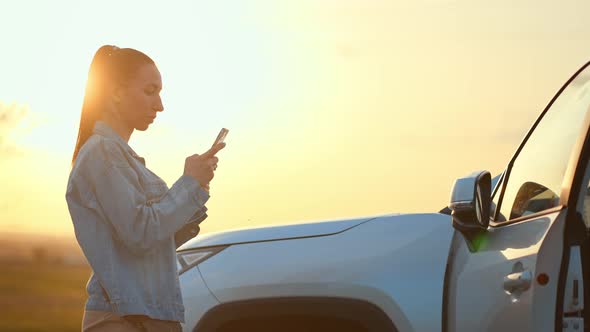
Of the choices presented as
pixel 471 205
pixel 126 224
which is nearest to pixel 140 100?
pixel 126 224

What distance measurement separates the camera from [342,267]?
3.64 m

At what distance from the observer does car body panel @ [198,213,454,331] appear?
11.4 ft

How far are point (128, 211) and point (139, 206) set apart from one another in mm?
34

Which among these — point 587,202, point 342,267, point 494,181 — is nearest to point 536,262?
point 587,202

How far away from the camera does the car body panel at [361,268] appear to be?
3.47 metres

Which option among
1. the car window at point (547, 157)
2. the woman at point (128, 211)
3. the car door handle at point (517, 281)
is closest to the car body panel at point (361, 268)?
the car window at point (547, 157)

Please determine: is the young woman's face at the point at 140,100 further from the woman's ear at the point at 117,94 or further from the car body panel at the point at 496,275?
the car body panel at the point at 496,275

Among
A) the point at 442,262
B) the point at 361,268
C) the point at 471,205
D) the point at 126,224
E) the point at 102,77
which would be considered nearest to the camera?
the point at 126,224

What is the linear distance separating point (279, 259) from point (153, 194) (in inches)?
32.7

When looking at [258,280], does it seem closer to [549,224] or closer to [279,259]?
[279,259]

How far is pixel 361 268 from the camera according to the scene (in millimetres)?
3607

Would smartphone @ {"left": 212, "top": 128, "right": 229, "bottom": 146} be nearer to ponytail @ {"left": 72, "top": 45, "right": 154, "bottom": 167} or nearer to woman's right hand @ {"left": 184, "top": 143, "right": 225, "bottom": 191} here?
woman's right hand @ {"left": 184, "top": 143, "right": 225, "bottom": 191}

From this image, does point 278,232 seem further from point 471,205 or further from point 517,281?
point 517,281

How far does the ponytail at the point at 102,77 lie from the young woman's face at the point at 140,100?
0.03 metres
